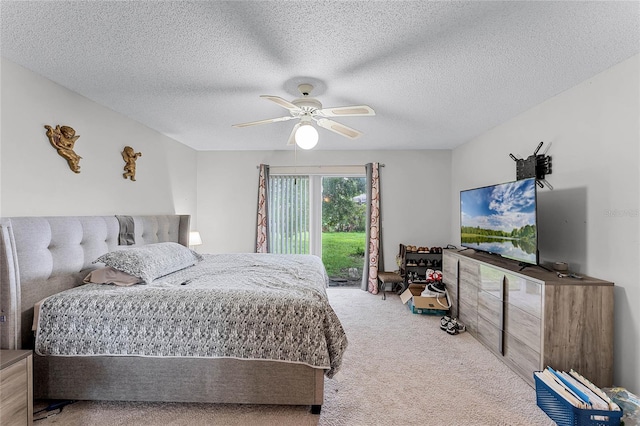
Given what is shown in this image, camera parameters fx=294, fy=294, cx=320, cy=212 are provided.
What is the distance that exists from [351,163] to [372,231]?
1191 millimetres

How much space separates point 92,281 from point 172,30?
1.89m

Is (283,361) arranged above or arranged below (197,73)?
below

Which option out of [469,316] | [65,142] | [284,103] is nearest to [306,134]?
[284,103]

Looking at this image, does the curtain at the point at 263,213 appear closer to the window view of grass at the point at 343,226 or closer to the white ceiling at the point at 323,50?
the window view of grass at the point at 343,226

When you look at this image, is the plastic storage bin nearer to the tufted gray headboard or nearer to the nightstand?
the nightstand

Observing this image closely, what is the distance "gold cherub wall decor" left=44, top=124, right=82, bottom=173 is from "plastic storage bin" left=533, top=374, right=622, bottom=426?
3.91 meters

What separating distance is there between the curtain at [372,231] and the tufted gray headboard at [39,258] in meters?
3.46

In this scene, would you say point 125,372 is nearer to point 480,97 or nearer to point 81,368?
point 81,368

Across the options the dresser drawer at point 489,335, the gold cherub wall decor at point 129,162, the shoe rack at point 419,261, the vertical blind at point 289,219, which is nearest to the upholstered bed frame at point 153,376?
the gold cherub wall decor at point 129,162

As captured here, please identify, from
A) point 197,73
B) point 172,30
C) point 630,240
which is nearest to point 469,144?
point 630,240

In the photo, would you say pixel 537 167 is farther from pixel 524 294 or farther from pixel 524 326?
pixel 524 326

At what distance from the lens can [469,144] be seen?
14.0ft

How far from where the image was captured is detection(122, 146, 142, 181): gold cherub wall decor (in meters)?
3.16

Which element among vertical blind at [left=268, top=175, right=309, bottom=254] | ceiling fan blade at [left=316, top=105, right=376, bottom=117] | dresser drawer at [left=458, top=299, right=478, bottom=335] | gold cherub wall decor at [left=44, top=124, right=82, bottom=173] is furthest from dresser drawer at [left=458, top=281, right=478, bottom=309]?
gold cherub wall decor at [left=44, top=124, right=82, bottom=173]
